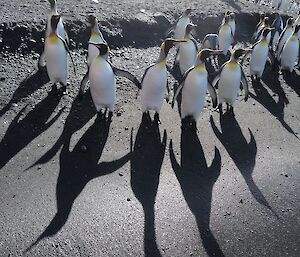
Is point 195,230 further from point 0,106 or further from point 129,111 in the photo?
point 0,106

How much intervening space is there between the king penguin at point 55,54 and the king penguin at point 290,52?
16.0 feet

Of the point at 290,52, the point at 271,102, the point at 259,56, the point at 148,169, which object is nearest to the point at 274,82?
the point at 259,56

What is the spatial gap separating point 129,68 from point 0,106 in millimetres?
2810

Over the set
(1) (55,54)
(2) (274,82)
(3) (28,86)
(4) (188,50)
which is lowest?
(2) (274,82)

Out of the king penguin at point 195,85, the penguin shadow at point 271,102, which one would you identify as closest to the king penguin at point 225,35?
the penguin shadow at point 271,102

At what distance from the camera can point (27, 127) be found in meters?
5.79

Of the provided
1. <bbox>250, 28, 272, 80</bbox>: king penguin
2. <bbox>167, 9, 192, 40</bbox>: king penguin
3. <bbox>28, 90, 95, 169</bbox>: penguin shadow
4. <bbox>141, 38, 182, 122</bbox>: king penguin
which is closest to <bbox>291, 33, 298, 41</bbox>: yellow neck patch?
<bbox>250, 28, 272, 80</bbox>: king penguin

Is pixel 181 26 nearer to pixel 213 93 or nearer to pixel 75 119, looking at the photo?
pixel 213 93

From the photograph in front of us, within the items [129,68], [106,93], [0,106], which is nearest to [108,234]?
[106,93]

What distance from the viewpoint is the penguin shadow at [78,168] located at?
14.2ft

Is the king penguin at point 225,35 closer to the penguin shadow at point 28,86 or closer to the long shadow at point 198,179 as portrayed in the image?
the long shadow at point 198,179

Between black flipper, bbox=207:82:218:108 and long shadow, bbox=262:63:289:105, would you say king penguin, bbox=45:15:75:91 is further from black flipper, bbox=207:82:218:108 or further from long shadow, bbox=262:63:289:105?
long shadow, bbox=262:63:289:105

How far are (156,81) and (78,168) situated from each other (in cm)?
178

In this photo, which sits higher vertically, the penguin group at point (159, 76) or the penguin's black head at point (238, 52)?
the penguin's black head at point (238, 52)
